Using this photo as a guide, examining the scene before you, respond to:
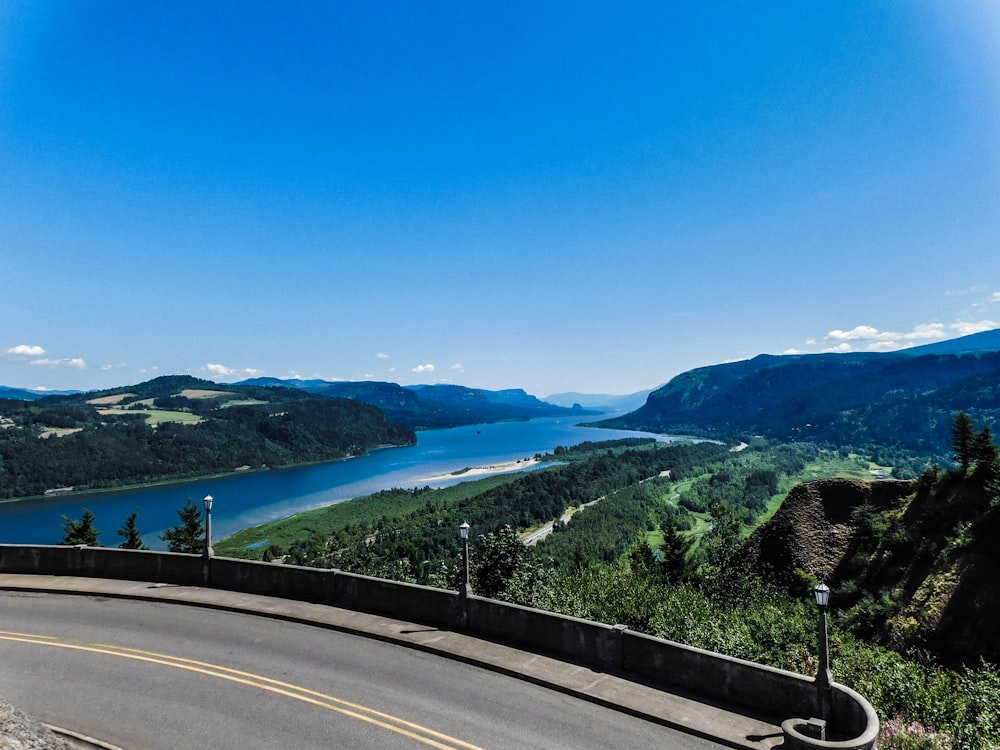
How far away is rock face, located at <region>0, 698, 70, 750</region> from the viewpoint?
9.06 m

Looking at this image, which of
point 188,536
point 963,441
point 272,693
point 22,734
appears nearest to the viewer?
point 22,734

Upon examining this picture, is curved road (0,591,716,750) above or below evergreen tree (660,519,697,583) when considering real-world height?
above

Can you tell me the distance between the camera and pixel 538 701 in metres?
12.4

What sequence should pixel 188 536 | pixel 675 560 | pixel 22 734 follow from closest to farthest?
pixel 22 734
pixel 675 560
pixel 188 536

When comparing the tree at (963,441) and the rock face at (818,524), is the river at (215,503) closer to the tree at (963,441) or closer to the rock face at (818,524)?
the rock face at (818,524)

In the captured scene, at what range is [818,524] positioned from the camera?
3944 cm

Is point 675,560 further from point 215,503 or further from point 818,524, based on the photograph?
point 215,503

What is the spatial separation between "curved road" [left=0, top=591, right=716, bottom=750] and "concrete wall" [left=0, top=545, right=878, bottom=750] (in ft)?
5.79

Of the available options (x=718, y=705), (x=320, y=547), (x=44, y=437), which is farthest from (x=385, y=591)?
(x=44, y=437)

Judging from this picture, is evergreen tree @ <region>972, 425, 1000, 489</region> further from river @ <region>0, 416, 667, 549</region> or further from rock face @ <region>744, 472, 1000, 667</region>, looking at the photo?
river @ <region>0, 416, 667, 549</region>

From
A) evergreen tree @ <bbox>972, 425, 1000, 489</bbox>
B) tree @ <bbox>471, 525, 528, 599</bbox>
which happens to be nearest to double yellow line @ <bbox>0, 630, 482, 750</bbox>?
tree @ <bbox>471, 525, 528, 599</bbox>

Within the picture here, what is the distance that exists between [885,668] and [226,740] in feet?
50.1

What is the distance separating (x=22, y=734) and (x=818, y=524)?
4301cm

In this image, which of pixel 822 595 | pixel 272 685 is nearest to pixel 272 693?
pixel 272 685
